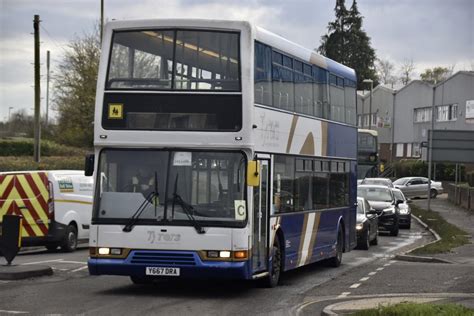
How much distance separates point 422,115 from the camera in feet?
295

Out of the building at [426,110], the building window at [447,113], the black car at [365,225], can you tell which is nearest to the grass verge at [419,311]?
the black car at [365,225]

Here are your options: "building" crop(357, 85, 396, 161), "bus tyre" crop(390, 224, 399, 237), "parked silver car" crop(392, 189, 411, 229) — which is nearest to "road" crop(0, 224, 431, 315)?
"bus tyre" crop(390, 224, 399, 237)

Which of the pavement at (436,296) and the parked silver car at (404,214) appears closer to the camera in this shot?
the pavement at (436,296)

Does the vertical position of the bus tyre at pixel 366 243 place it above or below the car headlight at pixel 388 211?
below

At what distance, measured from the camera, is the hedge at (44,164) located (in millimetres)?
Result: 41866

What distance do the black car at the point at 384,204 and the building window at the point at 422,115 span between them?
170ft

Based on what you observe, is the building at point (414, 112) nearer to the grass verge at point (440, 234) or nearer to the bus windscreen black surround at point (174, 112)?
the grass verge at point (440, 234)

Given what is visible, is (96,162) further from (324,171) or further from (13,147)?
(13,147)

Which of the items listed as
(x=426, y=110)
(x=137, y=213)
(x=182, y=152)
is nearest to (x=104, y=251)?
(x=137, y=213)

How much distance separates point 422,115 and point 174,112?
77302 millimetres

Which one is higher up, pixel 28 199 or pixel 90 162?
pixel 90 162

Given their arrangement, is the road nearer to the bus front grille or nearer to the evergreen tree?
the bus front grille

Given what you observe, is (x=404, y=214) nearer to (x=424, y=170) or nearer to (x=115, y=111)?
(x=115, y=111)

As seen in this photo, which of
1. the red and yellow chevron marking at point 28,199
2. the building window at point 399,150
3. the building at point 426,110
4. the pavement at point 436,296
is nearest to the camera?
the pavement at point 436,296
